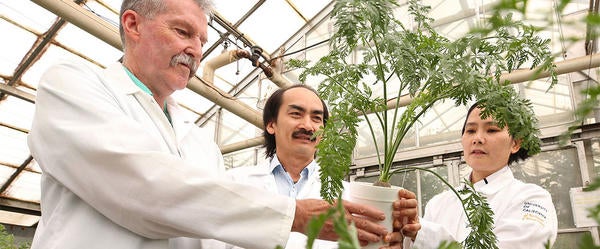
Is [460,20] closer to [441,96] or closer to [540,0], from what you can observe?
[540,0]

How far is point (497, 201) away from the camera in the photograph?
1579 millimetres

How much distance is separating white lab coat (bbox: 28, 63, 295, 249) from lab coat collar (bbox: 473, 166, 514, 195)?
3.60 feet

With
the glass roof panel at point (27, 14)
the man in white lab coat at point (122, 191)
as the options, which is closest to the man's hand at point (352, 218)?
the man in white lab coat at point (122, 191)

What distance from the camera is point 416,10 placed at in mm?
1058

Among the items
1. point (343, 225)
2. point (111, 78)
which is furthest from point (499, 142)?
point (343, 225)

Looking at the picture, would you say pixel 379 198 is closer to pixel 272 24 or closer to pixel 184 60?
pixel 184 60

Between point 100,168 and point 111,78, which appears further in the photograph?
point 111,78

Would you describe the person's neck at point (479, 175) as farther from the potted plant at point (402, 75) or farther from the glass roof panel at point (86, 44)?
the glass roof panel at point (86, 44)

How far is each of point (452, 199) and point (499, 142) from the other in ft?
1.29

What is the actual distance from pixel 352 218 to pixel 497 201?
98 centimetres

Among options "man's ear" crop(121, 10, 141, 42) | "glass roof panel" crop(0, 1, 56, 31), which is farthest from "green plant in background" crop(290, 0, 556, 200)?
"glass roof panel" crop(0, 1, 56, 31)

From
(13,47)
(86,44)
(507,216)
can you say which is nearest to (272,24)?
(86,44)

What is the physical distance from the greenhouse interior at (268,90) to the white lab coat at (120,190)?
264cm

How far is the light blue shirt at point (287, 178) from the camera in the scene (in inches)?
75.5
